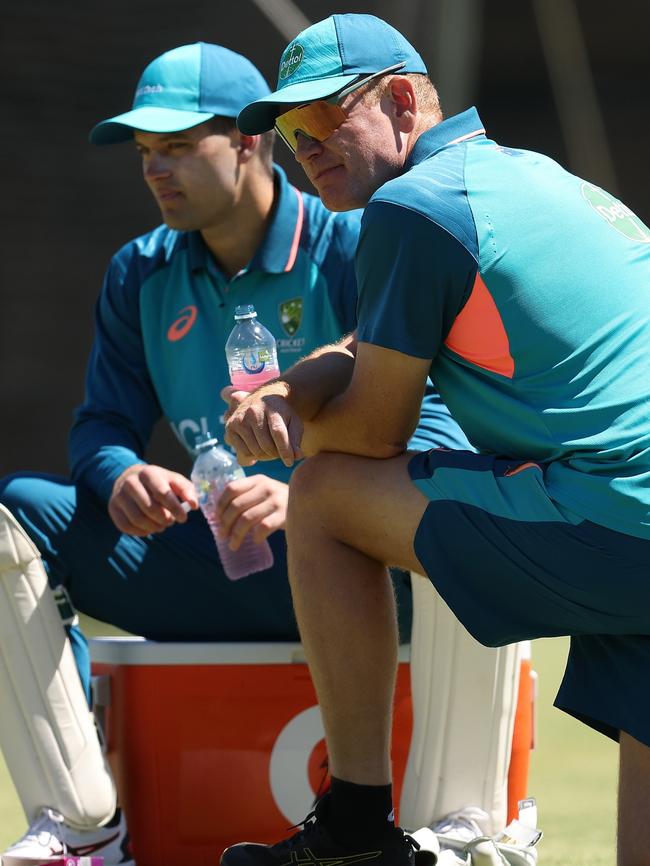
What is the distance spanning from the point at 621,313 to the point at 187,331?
1258mm

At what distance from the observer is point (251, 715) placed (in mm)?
2613

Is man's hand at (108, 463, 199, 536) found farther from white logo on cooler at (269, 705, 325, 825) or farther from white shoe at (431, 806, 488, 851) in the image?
white shoe at (431, 806, 488, 851)

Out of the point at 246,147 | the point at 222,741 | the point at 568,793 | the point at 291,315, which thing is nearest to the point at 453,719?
the point at 222,741

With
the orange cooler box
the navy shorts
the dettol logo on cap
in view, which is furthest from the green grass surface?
the dettol logo on cap

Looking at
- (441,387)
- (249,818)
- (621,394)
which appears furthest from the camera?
(249,818)

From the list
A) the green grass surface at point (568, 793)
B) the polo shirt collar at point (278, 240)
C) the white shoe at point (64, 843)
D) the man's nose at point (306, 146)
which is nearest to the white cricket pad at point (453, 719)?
the green grass surface at point (568, 793)

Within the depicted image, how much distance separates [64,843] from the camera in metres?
2.47

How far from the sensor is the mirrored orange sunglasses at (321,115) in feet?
7.02

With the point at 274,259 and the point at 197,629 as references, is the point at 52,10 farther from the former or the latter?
the point at 197,629

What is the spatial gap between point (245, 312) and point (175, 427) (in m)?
0.36

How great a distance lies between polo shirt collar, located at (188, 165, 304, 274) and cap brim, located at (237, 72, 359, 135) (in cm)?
69

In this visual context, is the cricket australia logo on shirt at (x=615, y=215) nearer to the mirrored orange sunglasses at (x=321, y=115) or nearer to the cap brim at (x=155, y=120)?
the mirrored orange sunglasses at (x=321, y=115)

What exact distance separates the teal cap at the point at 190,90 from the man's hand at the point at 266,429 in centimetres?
113

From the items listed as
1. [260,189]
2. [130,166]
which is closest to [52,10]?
[130,166]
